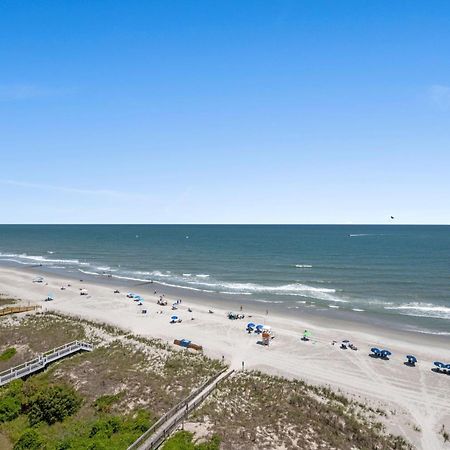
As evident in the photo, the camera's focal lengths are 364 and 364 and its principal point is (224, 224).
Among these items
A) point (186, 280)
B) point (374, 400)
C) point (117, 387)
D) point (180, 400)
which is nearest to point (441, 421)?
point (374, 400)

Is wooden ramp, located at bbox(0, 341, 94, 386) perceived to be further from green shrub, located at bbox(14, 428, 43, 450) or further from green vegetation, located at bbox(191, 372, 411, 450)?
green vegetation, located at bbox(191, 372, 411, 450)

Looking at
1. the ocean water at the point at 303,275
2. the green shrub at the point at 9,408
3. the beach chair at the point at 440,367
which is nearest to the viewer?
the green shrub at the point at 9,408

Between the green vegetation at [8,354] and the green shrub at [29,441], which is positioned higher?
the green vegetation at [8,354]

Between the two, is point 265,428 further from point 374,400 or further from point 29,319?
point 29,319

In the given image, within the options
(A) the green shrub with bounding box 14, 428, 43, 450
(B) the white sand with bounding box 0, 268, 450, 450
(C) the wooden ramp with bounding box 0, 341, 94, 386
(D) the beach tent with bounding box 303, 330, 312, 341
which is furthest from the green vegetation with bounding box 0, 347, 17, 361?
(D) the beach tent with bounding box 303, 330, 312, 341

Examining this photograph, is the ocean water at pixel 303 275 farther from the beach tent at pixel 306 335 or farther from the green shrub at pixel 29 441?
the green shrub at pixel 29 441

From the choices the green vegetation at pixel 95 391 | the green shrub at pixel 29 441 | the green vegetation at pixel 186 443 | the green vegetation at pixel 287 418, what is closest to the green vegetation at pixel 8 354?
the green vegetation at pixel 95 391
